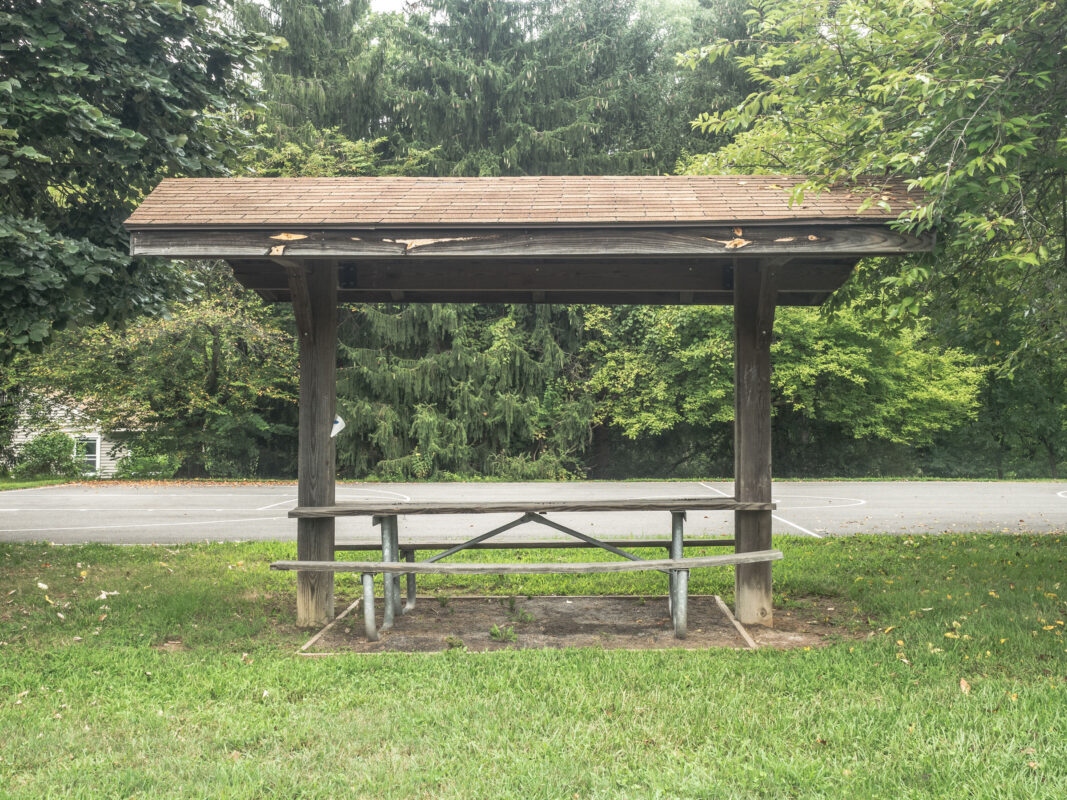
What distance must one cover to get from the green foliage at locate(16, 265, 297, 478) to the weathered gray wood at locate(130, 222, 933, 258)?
58.8 feet

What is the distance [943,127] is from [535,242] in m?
3.23

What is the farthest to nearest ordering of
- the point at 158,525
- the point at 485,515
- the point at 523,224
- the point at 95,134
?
the point at 485,515, the point at 158,525, the point at 95,134, the point at 523,224

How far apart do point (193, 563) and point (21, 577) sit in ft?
5.48

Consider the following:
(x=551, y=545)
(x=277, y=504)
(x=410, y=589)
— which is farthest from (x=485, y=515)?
(x=410, y=589)

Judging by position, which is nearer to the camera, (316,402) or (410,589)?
(316,402)

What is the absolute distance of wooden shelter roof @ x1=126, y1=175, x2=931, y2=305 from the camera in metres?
5.63

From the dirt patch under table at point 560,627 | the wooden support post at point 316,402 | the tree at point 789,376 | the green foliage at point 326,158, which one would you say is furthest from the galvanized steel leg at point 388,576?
the green foliage at point 326,158

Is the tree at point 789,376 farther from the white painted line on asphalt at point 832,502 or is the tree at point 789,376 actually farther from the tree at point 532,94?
the white painted line on asphalt at point 832,502

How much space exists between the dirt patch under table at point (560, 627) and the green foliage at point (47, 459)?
23.1m

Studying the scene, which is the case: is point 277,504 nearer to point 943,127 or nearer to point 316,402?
point 316,402

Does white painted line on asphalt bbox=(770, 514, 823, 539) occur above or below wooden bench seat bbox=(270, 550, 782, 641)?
below

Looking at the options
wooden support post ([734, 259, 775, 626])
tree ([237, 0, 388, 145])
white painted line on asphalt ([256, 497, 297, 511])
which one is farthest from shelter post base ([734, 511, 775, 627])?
tree ([237, 0, 388, 145])

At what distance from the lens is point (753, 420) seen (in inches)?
253

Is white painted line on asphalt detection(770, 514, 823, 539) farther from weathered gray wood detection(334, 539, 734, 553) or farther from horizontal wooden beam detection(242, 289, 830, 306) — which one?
horizontal wooden beam detection(242, 289, 830, 306)
